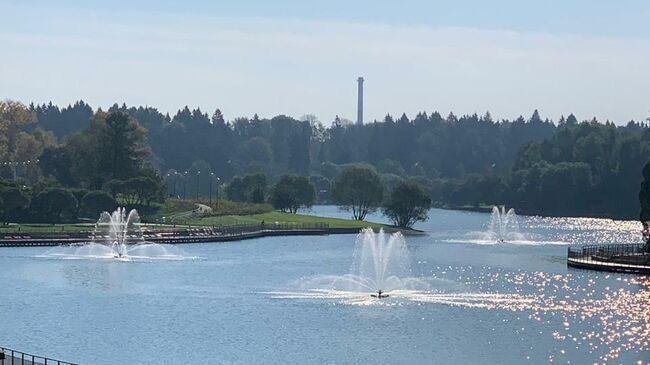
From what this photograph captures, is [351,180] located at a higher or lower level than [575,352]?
higher

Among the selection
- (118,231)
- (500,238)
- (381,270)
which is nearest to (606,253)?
(381,270)

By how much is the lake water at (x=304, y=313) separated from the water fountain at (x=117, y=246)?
143 inches

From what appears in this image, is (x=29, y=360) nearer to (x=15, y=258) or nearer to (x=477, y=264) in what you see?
(x=15, y=258)

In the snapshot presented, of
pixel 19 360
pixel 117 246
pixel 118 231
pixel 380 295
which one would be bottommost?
pixel 19 360

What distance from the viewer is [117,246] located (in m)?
128

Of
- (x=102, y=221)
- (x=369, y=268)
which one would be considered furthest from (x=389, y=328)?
(x=102, y=221)

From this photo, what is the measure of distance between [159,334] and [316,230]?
92212 millimetres

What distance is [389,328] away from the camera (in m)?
74.0

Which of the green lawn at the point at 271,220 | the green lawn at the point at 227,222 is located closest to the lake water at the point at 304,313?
the green lawn at the point at 227,222

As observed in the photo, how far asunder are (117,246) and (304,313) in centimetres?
5163

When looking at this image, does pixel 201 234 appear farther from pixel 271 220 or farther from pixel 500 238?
pixel 500 238

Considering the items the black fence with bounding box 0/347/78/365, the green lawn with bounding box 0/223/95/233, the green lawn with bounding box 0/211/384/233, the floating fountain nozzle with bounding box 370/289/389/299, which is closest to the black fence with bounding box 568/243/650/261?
the floating fountain nozzle with bounding box 370/289/389/299

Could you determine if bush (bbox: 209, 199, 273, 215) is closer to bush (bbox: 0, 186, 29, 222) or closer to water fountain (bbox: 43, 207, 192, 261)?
water fountain (bbox: 43, 207, 192, 261)

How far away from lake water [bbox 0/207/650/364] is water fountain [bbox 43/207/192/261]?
3.63 meters
